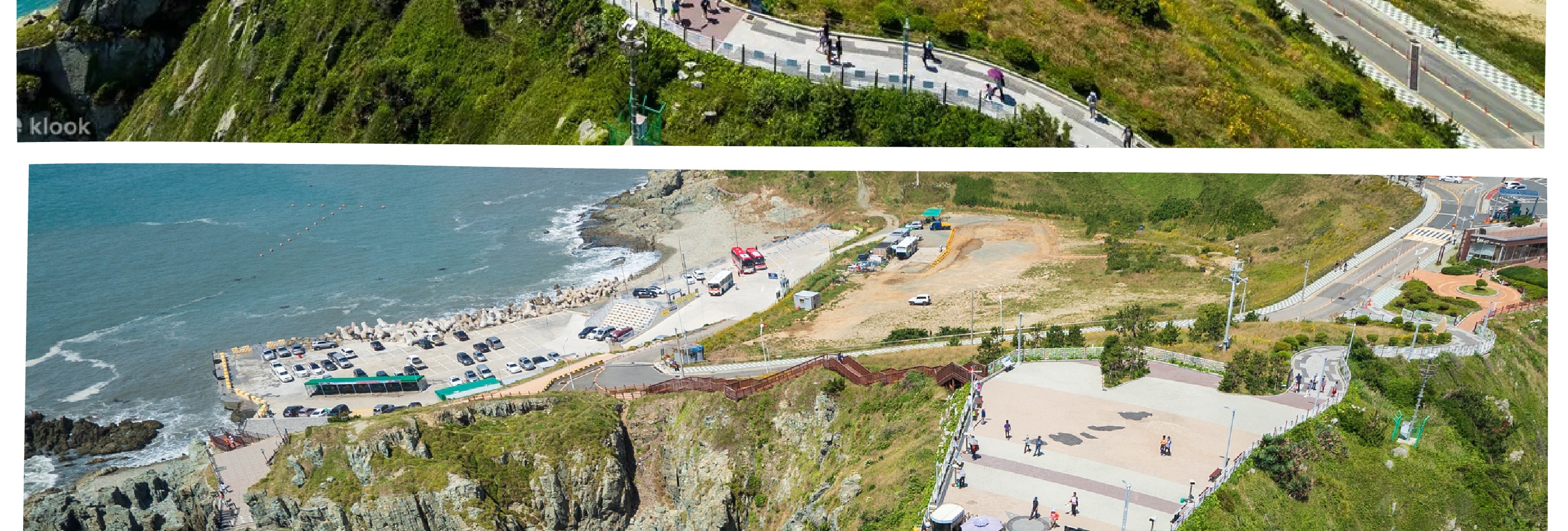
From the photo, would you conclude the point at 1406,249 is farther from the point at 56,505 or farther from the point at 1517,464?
the point at 56,505

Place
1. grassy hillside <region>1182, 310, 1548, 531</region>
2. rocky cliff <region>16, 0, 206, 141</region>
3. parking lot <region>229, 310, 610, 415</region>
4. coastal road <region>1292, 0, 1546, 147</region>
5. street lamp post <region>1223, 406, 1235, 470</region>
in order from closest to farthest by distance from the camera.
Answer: grassy hillside <region>1182, 310, 1548, 531</region>
street lamp post <region>1223, 406, 1235, 470</region>
coastal road <region>1292, 0, 1546, 147</region>
parking lot <region>229, 310, 610, 415</region>
rocky cliff <region>16, 0, 206, 141</region>

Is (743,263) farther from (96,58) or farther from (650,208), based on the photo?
(96,58)

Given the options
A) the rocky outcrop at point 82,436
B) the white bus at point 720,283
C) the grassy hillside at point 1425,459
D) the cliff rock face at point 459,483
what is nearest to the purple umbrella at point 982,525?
the grassy hillside at point 1425,459

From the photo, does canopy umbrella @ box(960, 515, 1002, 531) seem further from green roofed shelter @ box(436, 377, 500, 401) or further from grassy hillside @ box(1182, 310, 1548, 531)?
green roofed shelter @ box(436, 377, 500, 401)

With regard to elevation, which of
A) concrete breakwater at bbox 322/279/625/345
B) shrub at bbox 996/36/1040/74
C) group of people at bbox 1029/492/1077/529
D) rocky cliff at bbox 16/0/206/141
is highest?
shrub at bbox 996/36/1040/74

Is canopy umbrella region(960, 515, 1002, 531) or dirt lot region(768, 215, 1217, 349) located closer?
canopy umbrella region(960, 515, 1002, 531)

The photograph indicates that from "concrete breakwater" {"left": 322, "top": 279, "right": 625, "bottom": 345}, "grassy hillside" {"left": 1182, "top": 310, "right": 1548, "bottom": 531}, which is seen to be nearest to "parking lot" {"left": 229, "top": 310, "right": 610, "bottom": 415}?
"concrete breakwater" {"left": 322, "top": 279, "right": 625, "bottom": 345}

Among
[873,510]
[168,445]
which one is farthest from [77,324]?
[873,510]

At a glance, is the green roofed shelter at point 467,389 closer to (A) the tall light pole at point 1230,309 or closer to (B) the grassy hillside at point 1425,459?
(A) the tall light pole at point 1230,309
